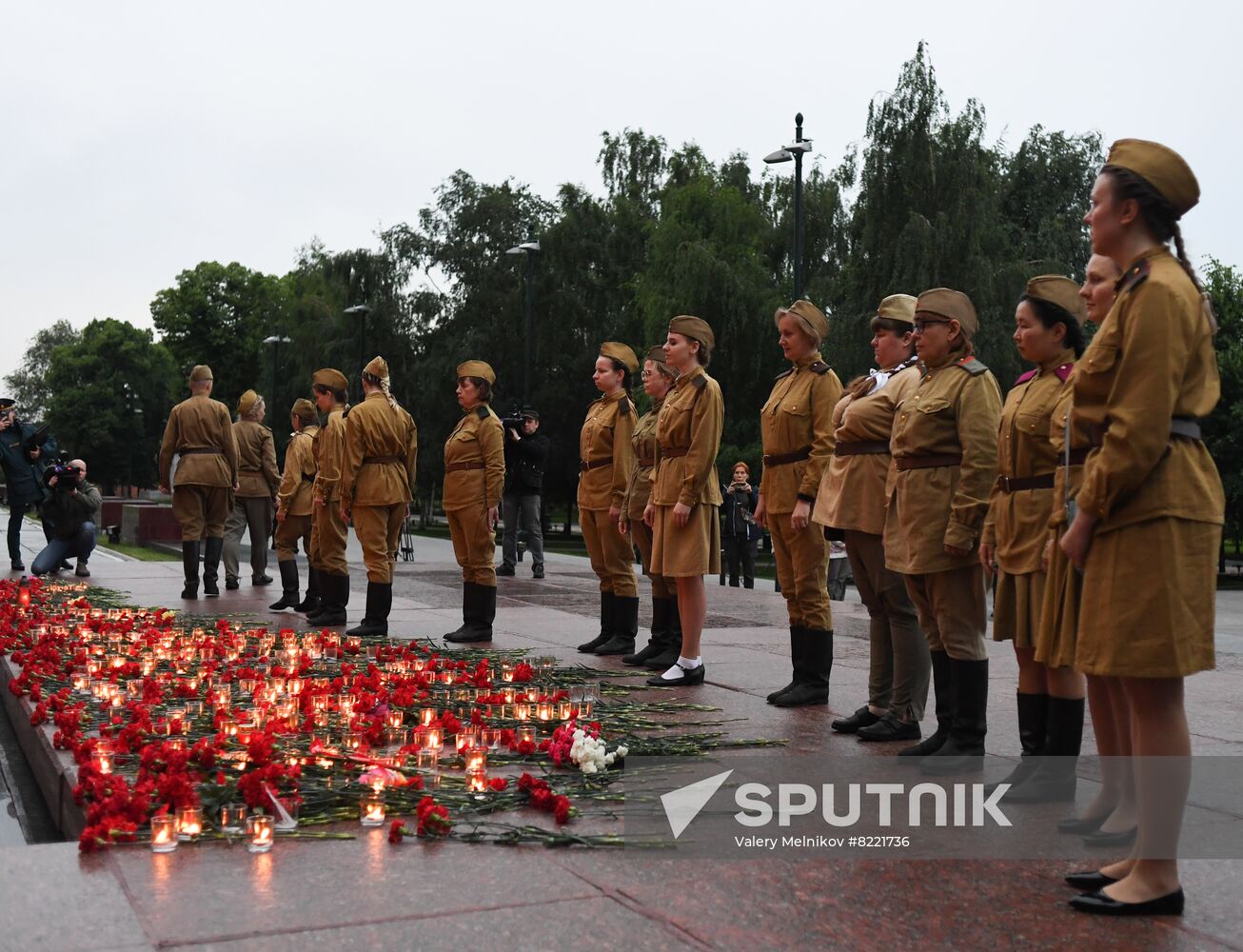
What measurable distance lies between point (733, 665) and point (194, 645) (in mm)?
3608

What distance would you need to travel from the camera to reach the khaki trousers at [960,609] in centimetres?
555

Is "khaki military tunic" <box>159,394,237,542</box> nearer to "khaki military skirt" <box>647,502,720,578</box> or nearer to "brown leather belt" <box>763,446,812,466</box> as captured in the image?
"khaki military skirt" <box>647,502,720,578</box>

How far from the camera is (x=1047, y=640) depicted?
4.07 m

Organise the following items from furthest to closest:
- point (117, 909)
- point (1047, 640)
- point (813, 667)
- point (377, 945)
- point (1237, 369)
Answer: point (1237, 369) → point (813, 667) → point (1047, 640) → point (117, 909) → point (377, 945)

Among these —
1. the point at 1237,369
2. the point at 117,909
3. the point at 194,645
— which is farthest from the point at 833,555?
the point at 1237,369

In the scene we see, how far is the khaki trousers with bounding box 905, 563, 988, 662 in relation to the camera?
18.2ft

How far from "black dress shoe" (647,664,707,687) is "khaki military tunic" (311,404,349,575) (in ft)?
12.8

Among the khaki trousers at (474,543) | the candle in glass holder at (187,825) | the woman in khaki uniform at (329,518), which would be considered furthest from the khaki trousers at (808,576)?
the woman in khaki uniform at (329,518)

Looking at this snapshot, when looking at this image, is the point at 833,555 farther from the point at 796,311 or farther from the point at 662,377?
the point at 796,311

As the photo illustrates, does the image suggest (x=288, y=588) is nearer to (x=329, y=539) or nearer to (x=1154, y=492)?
(x=329, y=539)

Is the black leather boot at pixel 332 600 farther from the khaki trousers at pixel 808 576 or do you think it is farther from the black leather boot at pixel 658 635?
the khaki trousers at pixel 808 576

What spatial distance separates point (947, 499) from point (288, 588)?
8436 millimetres

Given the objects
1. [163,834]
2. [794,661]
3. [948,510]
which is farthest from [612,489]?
[163,834]

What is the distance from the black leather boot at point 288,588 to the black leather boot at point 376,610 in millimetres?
2277
